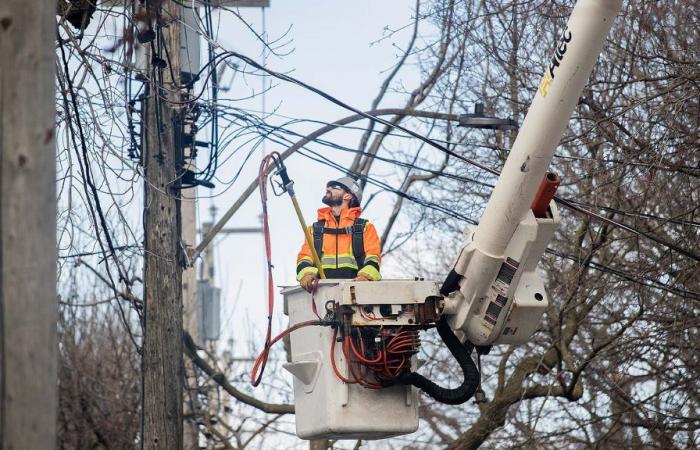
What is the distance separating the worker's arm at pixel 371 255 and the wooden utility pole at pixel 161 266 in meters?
1.60

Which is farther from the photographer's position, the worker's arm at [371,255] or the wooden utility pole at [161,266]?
the wooden utility pole at [161,266]

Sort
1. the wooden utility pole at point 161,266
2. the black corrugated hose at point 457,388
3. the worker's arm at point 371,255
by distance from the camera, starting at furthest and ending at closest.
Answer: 1. the wooden utility pole at point 161,266
2. the worker's arm at point 371,255
3. the black corrugated hose at point 457,388

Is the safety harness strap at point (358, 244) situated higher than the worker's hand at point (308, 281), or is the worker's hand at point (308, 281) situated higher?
the safety harness strap at point (358, 244)

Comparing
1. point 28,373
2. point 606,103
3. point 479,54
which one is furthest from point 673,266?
point 28,373

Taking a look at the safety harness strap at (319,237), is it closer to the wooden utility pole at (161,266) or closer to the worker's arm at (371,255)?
the worker's arm at (371,255)

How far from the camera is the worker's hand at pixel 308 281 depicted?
9.17 meters

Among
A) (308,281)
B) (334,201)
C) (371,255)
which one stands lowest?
(308,281)

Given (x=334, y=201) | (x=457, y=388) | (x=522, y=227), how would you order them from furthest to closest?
(x=334, y=201) → (x=457, y=388) → (x=522, y=227)

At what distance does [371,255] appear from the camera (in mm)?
10031

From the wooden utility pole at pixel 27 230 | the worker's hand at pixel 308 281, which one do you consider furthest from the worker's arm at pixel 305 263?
the wooden utility pole at pixel 27 230

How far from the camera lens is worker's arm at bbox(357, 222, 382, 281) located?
9773mm

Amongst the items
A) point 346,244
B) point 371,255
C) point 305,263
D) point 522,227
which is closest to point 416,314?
point 522,227

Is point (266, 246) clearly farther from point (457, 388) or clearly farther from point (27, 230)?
point (27, 230)

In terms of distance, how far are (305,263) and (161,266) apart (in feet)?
4.93
